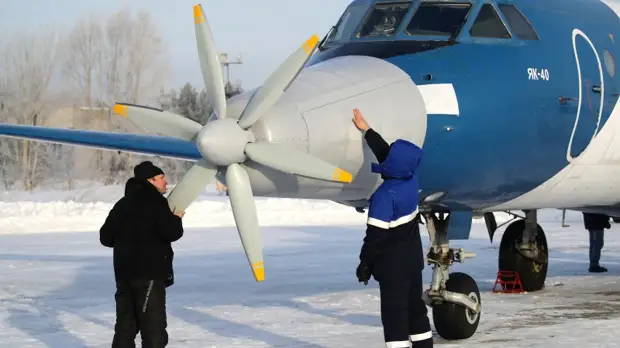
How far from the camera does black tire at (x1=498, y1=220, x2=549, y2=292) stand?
15.7 m

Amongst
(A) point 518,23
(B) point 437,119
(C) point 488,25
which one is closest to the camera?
(B) point 437,119

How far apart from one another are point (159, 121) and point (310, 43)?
1590 millimetres

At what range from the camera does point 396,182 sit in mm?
→ 9078

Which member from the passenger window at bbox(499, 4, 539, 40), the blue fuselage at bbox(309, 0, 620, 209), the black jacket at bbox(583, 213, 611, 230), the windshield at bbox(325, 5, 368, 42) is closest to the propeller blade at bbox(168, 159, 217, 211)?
the blue fuselage at bbox(309, 0, 620, 209)

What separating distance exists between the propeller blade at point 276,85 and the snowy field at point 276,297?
3.26 metres

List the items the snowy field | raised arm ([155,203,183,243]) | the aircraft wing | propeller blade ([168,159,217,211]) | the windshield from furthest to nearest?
the snowy field
the windshield
the aircraft wing
raised arm ([155,203,183,243])
propeller blade ([168,159,217,211])

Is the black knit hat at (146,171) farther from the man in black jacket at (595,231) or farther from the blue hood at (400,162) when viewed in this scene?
the man in black jacket at (595,231)

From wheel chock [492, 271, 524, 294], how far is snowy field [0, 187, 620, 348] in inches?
8.9

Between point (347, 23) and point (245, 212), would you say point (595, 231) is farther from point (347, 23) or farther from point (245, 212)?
point (245, 212)

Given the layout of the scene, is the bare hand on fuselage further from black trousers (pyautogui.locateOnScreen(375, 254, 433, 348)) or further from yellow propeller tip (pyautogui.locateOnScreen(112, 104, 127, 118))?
yellow propeller tip (pyautogui.locateOnScreen(112, 104, 127, 118))

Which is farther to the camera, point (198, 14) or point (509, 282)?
point (509, 282)

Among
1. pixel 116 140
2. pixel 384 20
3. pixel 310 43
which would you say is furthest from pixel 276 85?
pixel 116 140

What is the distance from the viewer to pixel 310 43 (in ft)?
29.2

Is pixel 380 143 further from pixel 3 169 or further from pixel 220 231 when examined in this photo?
pixel 3 169
